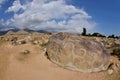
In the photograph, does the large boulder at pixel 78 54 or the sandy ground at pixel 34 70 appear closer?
the sandy ground at pixel 34 70

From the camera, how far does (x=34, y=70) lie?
15547 mm

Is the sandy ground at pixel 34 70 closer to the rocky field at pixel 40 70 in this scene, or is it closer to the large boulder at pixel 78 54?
the rocky field at pixel 40 70

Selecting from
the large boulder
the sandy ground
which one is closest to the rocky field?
the sandy ground

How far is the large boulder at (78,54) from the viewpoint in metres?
15.3

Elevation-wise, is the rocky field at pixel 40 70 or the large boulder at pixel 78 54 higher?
the large boulder at pixel 78 54

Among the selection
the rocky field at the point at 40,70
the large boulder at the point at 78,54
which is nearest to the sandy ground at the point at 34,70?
the rocky field at the point at 40,70

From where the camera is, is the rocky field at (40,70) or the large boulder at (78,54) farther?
the large boulder at (78,54)

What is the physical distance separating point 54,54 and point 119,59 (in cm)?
442

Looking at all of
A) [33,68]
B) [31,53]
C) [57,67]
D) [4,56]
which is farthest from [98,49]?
[4,56]

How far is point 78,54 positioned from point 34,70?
9.24 ft

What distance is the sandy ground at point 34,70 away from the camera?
14680 millimetres

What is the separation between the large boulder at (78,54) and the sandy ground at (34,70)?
0.41 m

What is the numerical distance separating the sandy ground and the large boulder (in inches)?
16.1

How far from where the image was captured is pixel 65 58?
15.6m
